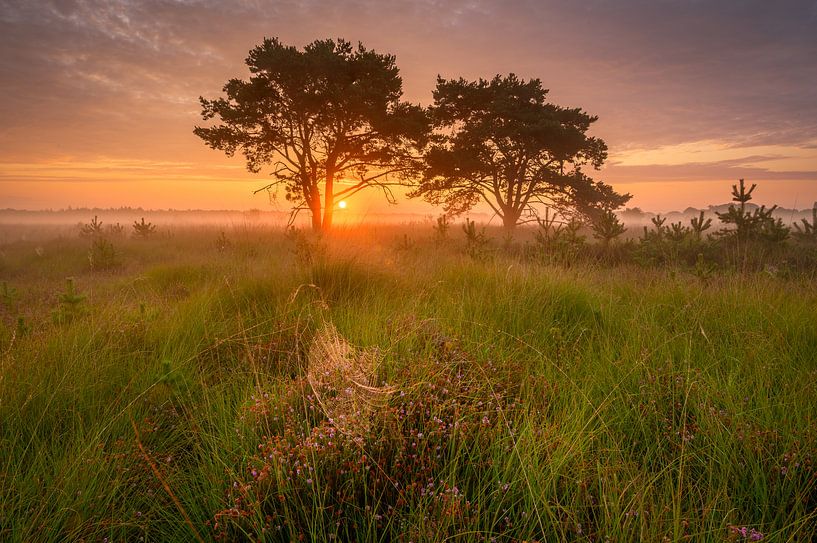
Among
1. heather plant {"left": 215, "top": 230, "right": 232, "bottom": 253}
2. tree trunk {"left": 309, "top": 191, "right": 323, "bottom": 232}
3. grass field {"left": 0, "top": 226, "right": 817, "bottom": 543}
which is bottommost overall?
grass field {"left": 0, "top": 226, "right": 817, "bottom": 543}

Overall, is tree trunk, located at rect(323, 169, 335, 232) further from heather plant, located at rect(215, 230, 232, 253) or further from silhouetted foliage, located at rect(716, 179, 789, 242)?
silhouetted foliage, located at rect(716, 179, 789, 242)

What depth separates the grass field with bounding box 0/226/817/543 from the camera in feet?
6.31

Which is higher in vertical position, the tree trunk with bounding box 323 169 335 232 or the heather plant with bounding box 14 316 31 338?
the tree trunk with bounding box 323 169 335 232

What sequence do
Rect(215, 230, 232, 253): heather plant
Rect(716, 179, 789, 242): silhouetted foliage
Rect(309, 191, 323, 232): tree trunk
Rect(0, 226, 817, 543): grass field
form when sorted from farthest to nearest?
Rect(309, 191, 323, 232): tree trunk, Rect(215, 230, 232, 253): heather plant, Rect(716, 179, 789, 242): silhouetted foliage, Rect(0, 226, 817, 543): grass field

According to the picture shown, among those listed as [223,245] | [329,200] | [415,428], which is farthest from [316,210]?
[415,428]

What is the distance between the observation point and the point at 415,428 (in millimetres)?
2506

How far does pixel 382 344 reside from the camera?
11.6 ft

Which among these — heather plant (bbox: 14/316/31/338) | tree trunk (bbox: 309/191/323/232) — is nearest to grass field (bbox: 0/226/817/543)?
heather plant (bbox: 14/316/31/338)

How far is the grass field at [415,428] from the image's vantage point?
1923 mm

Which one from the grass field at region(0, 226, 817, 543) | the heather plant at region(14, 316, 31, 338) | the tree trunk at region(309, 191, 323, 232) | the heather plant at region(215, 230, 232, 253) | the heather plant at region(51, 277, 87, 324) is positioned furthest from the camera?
the tree trunk at region(309, 191, 323, 232)

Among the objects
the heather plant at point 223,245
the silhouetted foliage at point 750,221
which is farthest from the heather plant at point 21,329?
the silhouetted foliage at point 750,221

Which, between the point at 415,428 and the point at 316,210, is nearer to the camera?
the point at 415,428

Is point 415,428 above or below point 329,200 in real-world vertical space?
below

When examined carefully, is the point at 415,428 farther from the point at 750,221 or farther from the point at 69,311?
the point at 750,221
